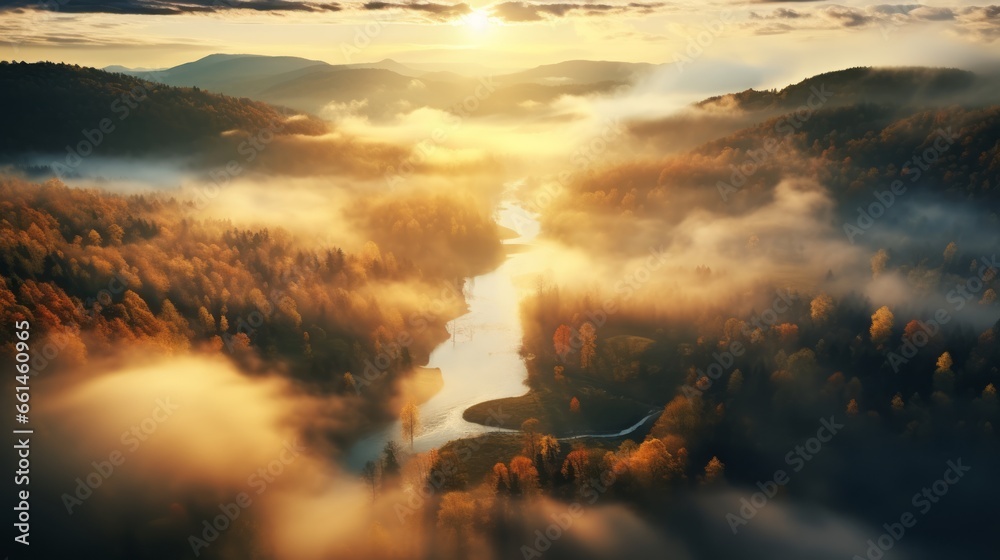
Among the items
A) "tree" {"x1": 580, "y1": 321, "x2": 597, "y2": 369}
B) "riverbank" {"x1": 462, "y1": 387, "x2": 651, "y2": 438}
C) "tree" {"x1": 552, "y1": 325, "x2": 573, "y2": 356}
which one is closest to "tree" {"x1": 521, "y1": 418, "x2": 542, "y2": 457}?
"riverbank" {"x1": 462, "y1": 387, "x2": 651, "y2": 438}

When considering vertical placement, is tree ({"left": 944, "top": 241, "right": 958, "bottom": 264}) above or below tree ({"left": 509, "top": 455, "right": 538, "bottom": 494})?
above

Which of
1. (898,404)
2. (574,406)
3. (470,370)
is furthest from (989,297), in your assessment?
(470,370)

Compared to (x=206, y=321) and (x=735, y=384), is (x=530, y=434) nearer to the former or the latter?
(x=735, y=384)

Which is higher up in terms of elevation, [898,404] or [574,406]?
[898,404]

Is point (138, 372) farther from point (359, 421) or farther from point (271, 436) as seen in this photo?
point (359, 421)

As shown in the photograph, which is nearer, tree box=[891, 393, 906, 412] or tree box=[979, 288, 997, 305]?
tree box=[891, 393, 906, 412]

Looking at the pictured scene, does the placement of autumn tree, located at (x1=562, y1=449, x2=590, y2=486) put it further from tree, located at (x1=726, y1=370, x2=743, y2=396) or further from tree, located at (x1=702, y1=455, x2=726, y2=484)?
tree, located at (x1=726, y1=370, x2=743, y2=396)

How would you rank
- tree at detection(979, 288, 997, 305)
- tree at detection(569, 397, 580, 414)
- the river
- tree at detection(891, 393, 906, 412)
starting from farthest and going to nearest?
1. tree at detection(569, 397, 580, 414)
2. tree at detection(979, 288, 997, 305)
3. the river
4. tree at detection(891, 393, 906, 412)
